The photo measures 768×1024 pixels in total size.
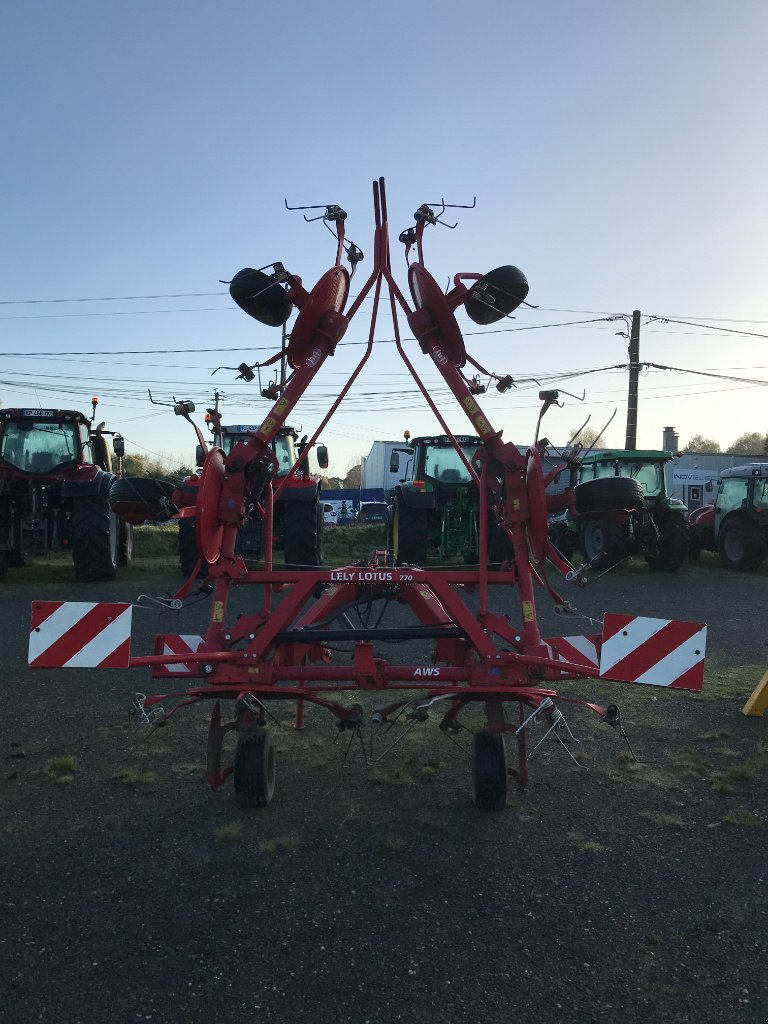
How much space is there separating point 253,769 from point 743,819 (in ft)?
7.38

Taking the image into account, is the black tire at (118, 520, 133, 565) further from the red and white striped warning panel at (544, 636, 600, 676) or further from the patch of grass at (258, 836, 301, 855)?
the patch of grass at (258, 836, 301, 855)

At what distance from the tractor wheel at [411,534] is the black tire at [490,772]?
819cm

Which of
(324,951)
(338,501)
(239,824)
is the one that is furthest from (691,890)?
(338,501)

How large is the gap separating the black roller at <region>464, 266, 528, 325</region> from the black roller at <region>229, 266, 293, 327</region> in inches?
41.0

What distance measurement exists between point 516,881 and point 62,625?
230cm

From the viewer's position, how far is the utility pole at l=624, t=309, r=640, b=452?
72.3 ft

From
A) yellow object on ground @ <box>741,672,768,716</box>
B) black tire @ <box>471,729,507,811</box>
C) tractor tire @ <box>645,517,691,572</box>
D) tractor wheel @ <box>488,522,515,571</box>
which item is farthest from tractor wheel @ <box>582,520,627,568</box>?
black tire @ <box>471,729,507,811</box>

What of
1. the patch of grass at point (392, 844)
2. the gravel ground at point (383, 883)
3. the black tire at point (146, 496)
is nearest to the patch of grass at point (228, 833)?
the gravel ground at point (383, 883)

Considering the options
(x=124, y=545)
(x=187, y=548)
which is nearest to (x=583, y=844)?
(x=187, y=548)

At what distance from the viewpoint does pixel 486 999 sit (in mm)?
2471

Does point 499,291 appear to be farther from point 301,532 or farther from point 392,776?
point 301,532

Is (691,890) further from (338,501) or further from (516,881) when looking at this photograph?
(338,501)

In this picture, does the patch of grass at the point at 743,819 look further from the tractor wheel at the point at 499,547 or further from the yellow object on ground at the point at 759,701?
the tractor wheel at the point at 499,547

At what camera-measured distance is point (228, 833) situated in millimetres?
3605
